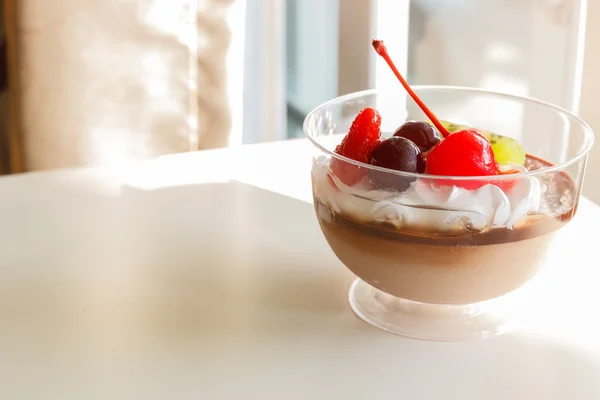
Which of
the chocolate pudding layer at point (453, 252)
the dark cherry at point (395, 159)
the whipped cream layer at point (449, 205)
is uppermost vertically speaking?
the dark cherry at point (395, 159)

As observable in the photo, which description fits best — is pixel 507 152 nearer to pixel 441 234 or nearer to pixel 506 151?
pixel 506 151

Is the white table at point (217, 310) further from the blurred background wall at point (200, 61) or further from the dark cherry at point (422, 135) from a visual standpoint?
the blurred background wall at point (200, 61)

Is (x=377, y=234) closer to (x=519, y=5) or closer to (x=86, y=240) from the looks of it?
(x=86, y=240)

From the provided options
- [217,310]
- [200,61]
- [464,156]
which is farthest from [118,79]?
[464,156]

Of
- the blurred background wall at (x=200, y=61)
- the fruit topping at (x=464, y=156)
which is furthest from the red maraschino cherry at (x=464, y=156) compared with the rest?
the blurred background wall at (x=200, y=61)

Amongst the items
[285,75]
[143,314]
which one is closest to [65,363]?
[143,314]

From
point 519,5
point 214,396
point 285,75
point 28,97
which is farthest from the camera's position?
point 285,75
